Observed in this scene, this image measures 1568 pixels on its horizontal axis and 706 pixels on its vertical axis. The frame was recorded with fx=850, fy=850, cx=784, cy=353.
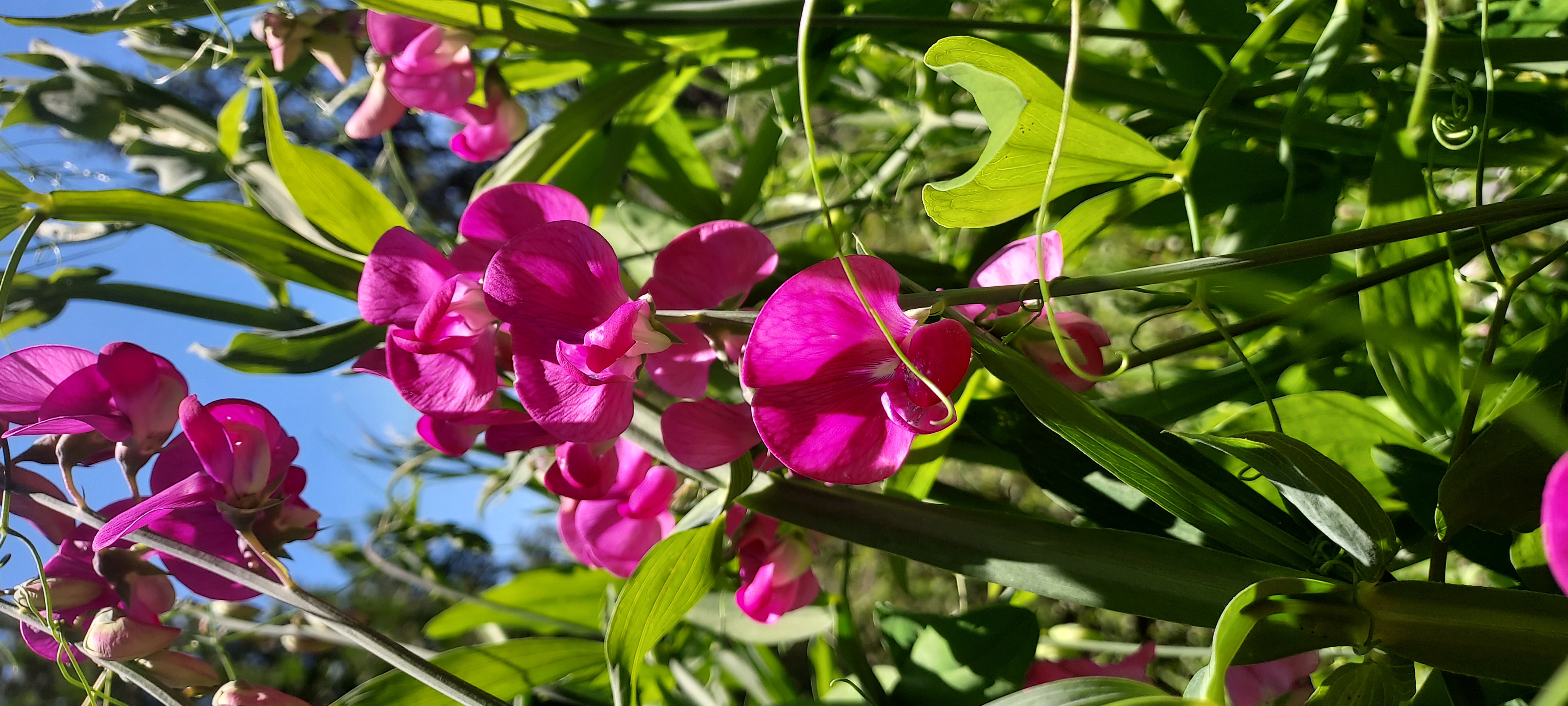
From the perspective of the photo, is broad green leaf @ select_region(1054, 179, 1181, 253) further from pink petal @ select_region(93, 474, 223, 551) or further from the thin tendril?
pink petal @ select_region(93, 474, 223, 551)

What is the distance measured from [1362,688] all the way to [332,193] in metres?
0.50

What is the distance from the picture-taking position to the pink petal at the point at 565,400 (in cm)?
29

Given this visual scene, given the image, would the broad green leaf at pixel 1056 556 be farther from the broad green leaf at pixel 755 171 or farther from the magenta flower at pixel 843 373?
the broad green leaf at pixel 755 171

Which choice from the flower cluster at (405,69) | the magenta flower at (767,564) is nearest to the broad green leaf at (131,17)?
the flower cluster at (405,69)

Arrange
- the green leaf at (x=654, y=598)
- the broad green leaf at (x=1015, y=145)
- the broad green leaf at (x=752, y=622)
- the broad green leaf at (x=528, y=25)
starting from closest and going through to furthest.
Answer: the broad green leaf at (x=1015, y=145) → the green leaf at (x=654, y=598) → the broad green leaf at (x=528, y=25) → the broad green leaf at (x=752, y=622)

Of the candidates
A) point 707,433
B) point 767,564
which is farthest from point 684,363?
point 767,564

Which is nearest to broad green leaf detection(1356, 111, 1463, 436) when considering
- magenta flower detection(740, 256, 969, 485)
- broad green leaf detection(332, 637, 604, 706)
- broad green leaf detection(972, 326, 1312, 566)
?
broad green leaf detection(972, 326, 1312, 566)

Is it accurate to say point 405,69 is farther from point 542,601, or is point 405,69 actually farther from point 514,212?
point 542,601

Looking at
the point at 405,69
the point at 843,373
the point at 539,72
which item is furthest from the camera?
the point at 539,72

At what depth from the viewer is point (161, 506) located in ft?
0.99

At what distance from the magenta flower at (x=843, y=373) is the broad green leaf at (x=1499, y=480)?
6.8 inches

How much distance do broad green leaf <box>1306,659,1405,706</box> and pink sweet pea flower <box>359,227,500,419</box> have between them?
1.05ft

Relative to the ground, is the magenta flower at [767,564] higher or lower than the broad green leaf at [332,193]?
lower

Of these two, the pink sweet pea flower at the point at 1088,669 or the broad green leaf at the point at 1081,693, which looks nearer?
the broad green leaf at the point at 1081,693
